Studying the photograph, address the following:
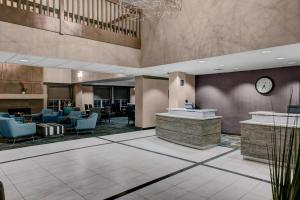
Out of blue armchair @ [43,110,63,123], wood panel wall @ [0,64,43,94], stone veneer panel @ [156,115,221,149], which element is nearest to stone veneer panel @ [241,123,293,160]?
stone veneer panel @ [156,115,221,149]

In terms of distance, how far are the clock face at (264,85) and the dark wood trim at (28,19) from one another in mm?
6666

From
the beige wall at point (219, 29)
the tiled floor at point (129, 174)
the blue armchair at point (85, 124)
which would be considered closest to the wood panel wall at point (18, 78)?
the blue armchair at point (85, 124)

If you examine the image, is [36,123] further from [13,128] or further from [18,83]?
[18,83]

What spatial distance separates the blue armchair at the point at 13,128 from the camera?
6.47m

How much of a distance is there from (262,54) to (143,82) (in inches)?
208

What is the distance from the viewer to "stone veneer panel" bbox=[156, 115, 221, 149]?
5.71 m

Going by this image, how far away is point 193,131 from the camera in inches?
230

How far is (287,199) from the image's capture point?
3.43 feet

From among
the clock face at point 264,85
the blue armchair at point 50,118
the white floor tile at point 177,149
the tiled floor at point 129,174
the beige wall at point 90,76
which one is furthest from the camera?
the beige wall at point 90,76

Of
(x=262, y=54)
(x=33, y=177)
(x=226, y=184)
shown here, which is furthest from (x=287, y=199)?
(x=262, y=54)

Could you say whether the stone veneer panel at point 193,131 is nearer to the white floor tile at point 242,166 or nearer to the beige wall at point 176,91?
the white floor tile at point 242,166

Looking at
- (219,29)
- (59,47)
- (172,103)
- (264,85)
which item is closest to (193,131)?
(172,103)

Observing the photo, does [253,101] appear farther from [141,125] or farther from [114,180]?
[114,180]

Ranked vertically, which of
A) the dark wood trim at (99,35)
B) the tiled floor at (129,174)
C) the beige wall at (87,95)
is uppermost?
the dark wood trim at (99,35)
